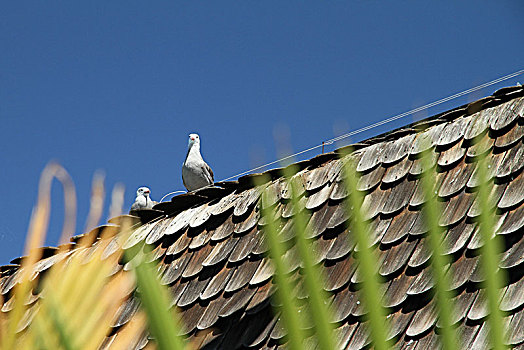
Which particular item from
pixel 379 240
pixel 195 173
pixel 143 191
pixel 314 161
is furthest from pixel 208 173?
pixel 379 240

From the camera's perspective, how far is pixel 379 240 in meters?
3.33

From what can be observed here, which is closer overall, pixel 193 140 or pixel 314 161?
pixel 314 161

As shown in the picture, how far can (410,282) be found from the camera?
2.97 meters

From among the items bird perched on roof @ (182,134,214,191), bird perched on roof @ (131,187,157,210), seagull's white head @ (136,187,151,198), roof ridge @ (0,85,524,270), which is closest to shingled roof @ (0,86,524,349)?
roof ridge @ (0,85,524,270)

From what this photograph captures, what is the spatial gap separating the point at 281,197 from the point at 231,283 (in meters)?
0.59

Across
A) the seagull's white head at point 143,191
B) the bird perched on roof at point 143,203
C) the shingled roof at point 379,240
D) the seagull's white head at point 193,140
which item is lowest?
the shingled roof at point 379,240

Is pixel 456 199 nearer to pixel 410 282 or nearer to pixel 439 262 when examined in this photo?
pixel 410 282

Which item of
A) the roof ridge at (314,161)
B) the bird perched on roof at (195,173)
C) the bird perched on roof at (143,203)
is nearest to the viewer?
the roof ridge at (314,161)

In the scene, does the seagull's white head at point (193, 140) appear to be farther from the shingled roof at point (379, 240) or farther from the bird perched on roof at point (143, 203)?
the shingled roof at point (379, 240)

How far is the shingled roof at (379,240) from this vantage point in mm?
2791

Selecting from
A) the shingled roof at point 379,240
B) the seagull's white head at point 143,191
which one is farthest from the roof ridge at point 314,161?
the seagull's white head at point 143,191

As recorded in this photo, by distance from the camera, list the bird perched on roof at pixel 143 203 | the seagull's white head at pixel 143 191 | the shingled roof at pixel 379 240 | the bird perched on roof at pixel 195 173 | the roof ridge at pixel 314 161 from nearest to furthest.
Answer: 1. the shingled roof at pixel 379 240
2. the roof ridge at pixel 314 161
3. the bird perched on roof at pixel 195 173
4. the bird perched on roof at pixel 143 203
5. the seagull's white head at pixel 143 191

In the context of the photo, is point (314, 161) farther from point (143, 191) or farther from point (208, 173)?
point (143, 191)

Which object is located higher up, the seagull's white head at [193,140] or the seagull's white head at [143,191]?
the seagull's white head at [193,140]
